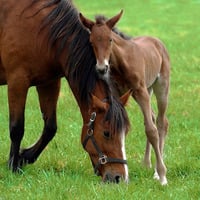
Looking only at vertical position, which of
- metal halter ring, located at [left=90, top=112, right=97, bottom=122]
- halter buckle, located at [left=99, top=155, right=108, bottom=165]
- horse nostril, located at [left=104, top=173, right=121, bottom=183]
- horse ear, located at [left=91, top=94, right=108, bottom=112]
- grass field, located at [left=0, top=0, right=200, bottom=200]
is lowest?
grass field, located at [left=0, top=0, right=200, bottom=200]

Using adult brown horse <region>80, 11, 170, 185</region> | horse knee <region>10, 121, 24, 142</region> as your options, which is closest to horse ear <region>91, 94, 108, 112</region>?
adult brown horse <region>80, 11, 170, 185</region>

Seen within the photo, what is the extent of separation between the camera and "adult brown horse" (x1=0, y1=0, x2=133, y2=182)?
6.43m

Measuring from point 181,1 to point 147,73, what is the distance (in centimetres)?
2439

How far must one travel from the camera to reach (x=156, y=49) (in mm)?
7828

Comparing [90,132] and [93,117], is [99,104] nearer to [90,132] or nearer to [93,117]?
[93,117]

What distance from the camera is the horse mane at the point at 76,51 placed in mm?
6402

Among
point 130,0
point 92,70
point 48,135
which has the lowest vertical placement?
point 130,0

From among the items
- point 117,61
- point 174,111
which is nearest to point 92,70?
point 117,61

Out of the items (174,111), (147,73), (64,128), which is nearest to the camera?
(147,73)

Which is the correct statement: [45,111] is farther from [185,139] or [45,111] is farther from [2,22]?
[185,139]

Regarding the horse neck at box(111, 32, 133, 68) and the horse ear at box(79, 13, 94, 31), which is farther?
the horse neck at box(111, 32, 133, 68)

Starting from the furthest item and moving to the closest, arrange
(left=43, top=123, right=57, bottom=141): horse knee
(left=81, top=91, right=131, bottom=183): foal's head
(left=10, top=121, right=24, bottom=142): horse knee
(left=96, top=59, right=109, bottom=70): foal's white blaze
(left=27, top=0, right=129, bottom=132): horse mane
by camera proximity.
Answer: (left=43, top=123, right=57, bottom=141): horse knee < (left=10, top=121, right=24, bottom=142): horse knee < (left=27, top=0, right=129, bottom=132): horse mane < (left=81, top=91, right=131, bottom=183): foal's head < (left=96, top=59, right=109, bottom=70): foal's white blaze

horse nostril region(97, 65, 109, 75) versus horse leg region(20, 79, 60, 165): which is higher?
horse nostril region(97, 65, 109, 75)

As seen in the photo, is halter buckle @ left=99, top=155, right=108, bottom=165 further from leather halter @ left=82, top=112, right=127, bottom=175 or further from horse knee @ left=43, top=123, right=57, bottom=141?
horse knee @ left=43, top=123, right=57, bottom=141
